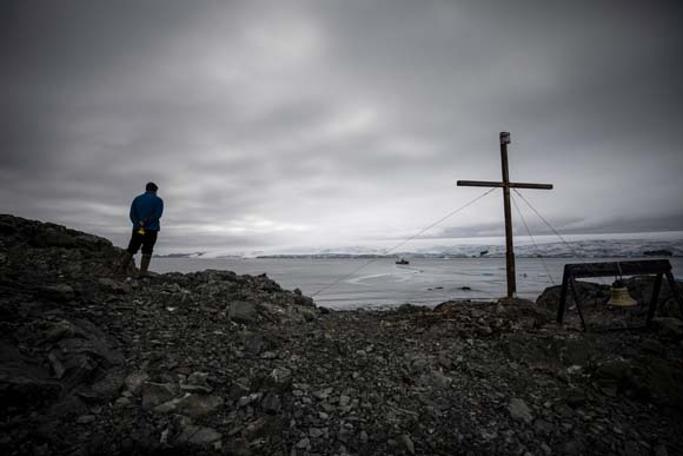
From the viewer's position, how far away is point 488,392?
4758 mm

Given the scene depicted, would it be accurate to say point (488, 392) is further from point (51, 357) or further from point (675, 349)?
point (51, 357)

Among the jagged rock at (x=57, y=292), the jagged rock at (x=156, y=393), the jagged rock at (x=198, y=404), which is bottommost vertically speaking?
the jagged rock at (x=198, y=404)

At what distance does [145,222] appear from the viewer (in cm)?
827

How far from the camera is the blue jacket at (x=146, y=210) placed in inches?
324

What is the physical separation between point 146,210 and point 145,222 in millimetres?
339

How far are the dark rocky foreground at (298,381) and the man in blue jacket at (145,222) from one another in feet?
4.73

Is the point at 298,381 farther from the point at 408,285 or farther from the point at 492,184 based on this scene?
the point at 408,285

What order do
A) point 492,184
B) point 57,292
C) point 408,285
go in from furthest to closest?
point 408,285, point 492,184, point 57,292

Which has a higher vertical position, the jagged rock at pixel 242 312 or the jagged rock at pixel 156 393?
the jagged rock at pixel 242 312

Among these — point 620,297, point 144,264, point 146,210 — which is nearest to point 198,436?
point 144,264

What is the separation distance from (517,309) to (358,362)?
213 inches

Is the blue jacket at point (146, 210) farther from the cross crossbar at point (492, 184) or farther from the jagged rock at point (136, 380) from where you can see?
the cross crossbar at point (492, 184)

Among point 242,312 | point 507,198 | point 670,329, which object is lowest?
point 670,329

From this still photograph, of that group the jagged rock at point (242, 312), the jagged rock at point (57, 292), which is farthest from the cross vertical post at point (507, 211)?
the jagged rock at point (57, 292)
